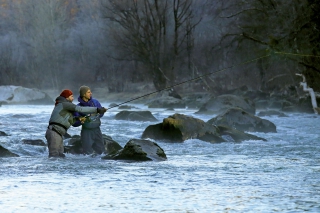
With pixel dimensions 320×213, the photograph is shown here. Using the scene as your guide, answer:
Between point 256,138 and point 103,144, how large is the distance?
17.2 ft

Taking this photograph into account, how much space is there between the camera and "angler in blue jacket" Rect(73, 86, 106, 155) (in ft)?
39.7

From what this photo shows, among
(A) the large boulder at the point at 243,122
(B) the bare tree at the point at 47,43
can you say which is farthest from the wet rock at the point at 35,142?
(B) the bare tree at the point at 47,43

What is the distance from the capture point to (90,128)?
12.3 m

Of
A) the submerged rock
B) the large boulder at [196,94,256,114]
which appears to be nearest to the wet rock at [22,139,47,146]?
the submerged rock

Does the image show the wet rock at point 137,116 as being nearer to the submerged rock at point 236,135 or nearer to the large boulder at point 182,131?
the large boulder at point 182,131

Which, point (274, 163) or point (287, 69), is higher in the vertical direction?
point (287, 69)

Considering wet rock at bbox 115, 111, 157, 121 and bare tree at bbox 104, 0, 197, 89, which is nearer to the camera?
wet rock at bbox 115, 111, 157, 121

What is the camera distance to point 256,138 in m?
16.7

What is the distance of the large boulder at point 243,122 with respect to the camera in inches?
775

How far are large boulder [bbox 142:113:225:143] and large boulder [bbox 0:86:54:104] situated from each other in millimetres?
30062

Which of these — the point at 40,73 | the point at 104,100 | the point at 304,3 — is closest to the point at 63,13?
the point at 40,73

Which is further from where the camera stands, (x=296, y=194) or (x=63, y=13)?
(x=63, y=13)

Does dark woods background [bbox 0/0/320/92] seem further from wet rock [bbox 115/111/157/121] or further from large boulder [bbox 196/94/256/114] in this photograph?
wet rock [bbox 115/111/157/121]

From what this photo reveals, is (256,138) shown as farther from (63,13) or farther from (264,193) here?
(63,13)
